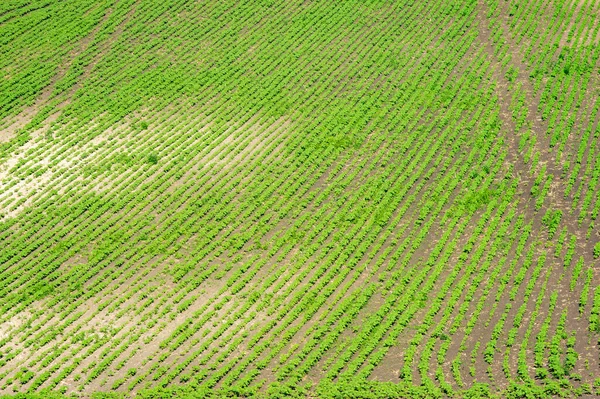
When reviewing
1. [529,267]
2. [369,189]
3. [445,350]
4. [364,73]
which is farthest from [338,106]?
[445,350]

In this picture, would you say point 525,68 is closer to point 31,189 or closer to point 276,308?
point 276,308

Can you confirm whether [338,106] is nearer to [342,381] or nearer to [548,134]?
[548,134]

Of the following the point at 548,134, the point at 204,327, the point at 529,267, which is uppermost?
the point at 548,134

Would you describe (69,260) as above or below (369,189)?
below

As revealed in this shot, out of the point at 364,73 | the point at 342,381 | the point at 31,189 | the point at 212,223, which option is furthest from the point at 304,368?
the point at 364,73

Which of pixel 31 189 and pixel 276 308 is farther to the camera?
pixel 31 189

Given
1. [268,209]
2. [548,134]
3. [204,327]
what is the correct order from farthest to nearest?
[548,134]
[268,209]
[204,327]

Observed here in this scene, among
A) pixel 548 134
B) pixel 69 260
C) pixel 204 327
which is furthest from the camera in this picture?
pixel 548 134
